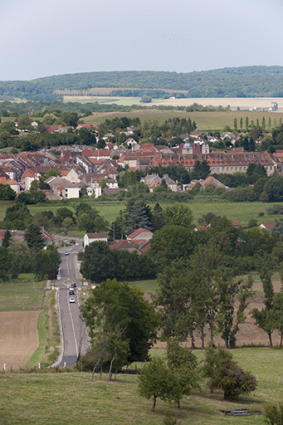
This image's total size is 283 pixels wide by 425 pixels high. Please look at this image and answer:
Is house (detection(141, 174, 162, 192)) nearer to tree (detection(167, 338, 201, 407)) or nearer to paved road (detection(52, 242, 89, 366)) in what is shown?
paved road (detection(52, 242, 89, 366))

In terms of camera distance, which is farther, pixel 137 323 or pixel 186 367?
pixel 137 323

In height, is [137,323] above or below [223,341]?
above

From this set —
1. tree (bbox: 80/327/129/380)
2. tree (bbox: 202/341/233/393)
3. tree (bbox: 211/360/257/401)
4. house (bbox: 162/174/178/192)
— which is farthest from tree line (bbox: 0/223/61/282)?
house (bbox: 162/174/178/192)

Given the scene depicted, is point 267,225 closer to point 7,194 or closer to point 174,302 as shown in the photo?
point 7,194

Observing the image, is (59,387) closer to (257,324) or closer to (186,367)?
(186,367)

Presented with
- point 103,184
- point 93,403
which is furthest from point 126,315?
point 103,184

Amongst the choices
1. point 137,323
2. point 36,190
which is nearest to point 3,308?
point 137,323

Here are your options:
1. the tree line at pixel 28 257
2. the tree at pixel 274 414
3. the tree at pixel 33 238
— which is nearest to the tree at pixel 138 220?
the tree line at pixel 28 257

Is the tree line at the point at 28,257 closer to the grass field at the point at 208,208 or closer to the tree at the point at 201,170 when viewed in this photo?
the grass field at the point at 208,208
